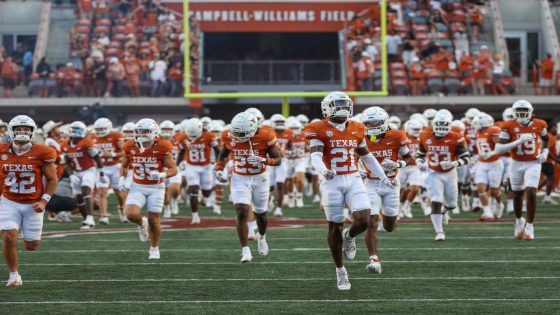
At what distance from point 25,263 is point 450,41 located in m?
20.3

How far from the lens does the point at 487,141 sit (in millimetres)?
17328

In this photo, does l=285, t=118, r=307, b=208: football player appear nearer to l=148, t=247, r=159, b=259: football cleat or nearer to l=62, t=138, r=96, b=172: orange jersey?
l=62, t=138, r=96, b=172: orange jersey

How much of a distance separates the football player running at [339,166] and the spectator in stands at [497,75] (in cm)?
2074

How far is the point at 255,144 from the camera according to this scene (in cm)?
1235

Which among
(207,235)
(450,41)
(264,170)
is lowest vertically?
(207,235)

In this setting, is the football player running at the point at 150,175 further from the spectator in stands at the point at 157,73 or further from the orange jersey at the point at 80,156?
the spectator in stands at the point at 157,73

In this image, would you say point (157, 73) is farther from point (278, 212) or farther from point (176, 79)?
point (278, 212)

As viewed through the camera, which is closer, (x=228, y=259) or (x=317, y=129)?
(x=317, y=129)

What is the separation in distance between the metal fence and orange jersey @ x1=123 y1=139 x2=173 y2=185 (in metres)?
13.2

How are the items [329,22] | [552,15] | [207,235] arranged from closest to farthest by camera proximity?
[207,235], [329,22], [552,15]

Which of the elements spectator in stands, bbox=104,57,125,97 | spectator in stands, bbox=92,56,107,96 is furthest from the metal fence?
spectator in stands, bbox=92,56,107,96

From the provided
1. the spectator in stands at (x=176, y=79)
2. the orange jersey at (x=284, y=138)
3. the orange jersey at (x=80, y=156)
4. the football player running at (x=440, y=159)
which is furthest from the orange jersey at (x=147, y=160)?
the spectator in stands at (x=176, y=79)

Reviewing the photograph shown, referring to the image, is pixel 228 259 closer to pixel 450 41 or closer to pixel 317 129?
pixel 317 129

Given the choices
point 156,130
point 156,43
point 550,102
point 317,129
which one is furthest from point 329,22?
point 317,129
